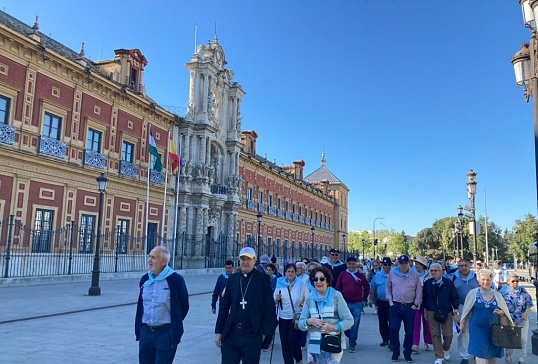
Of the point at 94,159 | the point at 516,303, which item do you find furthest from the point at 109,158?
the point at 516,303

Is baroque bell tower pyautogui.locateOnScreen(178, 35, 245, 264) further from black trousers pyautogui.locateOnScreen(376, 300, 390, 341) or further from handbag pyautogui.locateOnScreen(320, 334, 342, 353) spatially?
handbag pyautogui.locateOnScreen(320, 334, 342, 353)

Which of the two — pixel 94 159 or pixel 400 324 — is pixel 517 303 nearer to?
pixel 400 324

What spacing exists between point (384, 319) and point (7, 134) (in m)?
16.2

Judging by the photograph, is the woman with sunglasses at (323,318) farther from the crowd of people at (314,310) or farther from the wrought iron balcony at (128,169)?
the wrought iron balcony at (128,169)

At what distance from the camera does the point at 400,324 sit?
7.23m

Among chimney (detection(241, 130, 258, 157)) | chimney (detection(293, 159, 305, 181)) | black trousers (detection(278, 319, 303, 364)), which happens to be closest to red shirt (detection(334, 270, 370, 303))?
black trousers (detection(278, 319, 303, 364))

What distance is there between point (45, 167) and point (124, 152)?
5.71m

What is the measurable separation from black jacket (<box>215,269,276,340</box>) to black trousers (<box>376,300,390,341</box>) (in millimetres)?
4433

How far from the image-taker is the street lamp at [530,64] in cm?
707

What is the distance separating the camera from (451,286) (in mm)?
7289

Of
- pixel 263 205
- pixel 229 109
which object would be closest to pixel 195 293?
pixel 229 109

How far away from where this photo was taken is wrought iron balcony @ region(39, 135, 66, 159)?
19312 mm

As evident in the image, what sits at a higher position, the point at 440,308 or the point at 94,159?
the point at 94,159

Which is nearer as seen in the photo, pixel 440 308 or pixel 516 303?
pixel 516 303
